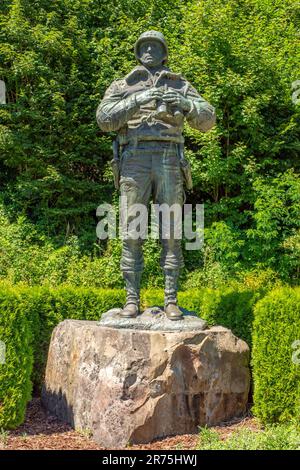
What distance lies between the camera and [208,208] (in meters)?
11.5

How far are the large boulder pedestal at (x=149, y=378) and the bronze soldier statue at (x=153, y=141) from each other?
0.34 m

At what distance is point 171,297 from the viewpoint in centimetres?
571

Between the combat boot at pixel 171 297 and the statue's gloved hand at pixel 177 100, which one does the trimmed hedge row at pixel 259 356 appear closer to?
the combat boot at pixel 171 297

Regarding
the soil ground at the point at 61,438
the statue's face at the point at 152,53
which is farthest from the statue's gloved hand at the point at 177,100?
the soil ground at the point at 61,438

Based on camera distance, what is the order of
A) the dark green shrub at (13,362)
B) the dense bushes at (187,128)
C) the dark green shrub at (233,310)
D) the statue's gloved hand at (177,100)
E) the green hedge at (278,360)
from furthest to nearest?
1. the dense bushes at (187,128)
2. the dark green shrub at (233,310)
3. the statue's gloved hand at (177,100)
4. the green hedge at (278,360)
5. the dark green shrub at (13,362)

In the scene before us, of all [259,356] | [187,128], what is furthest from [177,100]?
[187,128]

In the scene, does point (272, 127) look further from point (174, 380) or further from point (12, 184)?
point (174, 380)

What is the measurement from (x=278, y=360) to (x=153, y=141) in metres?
2.36

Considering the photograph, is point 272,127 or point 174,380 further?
point 272,127

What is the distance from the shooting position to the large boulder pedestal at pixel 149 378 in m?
5.04

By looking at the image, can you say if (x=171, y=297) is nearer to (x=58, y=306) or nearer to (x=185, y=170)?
(x=185, y=170)

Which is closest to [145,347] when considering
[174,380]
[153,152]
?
[174,380]

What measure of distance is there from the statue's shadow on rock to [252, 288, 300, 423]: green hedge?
0.59 meters

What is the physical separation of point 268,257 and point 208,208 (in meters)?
1.55
